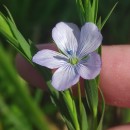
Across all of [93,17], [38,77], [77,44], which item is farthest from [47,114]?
[93,17]

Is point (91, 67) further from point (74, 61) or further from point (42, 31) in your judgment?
point (42, 31)

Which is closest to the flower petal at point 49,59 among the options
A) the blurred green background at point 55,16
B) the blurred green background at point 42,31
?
the blurred green background at point 42,31

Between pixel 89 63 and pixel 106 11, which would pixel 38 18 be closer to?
pixel 106 11

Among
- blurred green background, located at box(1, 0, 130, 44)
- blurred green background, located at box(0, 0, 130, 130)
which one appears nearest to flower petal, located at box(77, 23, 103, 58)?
blurred green background, located at box(0, 0, 130, 130)

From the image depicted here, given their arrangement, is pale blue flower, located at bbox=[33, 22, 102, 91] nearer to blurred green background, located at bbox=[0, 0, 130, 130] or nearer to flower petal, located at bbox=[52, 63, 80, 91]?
flower petal, located at bbox=[52, 63, 80, 91]

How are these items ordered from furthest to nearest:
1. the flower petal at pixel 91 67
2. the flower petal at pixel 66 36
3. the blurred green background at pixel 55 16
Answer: the blurred green background at pixel 55 16
the flower petal at pixel 66 36
the flower petal at pixel 91 67

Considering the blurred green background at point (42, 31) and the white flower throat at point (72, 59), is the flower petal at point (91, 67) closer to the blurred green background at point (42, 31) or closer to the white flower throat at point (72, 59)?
the white flower throat at point (72, 59)
